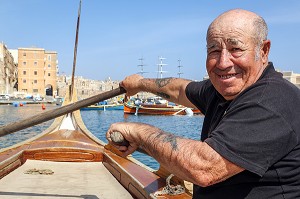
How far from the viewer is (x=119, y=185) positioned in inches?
176

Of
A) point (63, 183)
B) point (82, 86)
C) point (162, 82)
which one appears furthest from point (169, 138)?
point (82, 86)

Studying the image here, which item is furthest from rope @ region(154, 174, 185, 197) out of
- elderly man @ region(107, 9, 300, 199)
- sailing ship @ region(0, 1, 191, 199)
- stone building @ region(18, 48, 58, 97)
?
stone building @ region(18, 48, 58, 97)

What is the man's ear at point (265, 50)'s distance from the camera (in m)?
1.74

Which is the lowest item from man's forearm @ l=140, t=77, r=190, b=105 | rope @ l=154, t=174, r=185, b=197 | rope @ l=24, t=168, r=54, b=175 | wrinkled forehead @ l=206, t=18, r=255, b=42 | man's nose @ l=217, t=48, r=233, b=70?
rope @ l=24, t=168, r=54, b=175

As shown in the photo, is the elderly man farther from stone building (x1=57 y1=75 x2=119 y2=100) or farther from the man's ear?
stone building (x1=57 y1=75 x2=119 y2=100)

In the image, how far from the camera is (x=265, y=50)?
1762 millimetres

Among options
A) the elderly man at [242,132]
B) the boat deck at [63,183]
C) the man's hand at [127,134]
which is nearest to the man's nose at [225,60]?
the elderly man at [242,132]

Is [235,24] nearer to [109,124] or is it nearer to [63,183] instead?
[63,183]

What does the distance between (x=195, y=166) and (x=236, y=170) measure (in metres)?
0.18

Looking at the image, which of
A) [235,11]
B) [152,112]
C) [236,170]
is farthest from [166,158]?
A: [152,112]

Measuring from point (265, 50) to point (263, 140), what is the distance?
1.72 feet

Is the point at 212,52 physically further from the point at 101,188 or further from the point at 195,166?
the point at 101,188

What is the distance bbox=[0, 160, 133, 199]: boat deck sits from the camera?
404 cm

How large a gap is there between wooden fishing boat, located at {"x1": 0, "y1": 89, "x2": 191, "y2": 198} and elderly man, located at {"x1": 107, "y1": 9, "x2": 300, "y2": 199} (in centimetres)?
166
